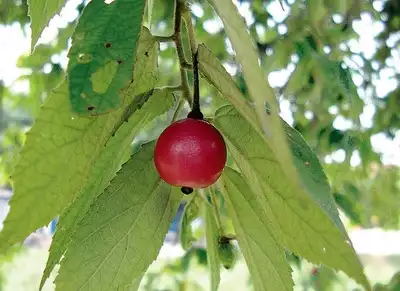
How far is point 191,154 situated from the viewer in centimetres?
60

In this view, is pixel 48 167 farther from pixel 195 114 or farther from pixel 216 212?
pixel 216 212

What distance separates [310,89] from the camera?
2.19 metres

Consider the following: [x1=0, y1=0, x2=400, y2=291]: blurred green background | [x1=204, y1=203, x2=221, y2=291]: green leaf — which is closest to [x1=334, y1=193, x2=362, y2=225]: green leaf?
[x1=0, y1=0, x2=400, y2=291]: blurred green background

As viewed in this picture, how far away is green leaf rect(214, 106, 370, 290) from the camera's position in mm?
436

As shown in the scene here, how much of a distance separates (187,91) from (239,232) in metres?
0.15

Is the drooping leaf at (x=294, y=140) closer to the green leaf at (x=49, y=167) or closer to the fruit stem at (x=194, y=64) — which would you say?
the fruit stem at (x=194, y=64)

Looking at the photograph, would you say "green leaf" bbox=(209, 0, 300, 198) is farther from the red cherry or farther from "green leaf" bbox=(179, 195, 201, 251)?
"green leaf" bbox=(179, 195, 201, 251)

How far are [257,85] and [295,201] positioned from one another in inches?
6.3

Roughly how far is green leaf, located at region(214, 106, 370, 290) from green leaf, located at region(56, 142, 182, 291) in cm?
9

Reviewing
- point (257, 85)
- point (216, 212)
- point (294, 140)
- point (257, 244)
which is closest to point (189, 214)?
point (216, 212)

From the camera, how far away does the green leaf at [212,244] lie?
776 mm

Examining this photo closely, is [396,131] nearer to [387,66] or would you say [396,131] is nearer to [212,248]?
[387,66]

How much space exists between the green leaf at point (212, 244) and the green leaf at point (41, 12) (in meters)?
0.31

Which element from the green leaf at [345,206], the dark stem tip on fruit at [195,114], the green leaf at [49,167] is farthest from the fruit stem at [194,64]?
the green leaf at [345,206]
